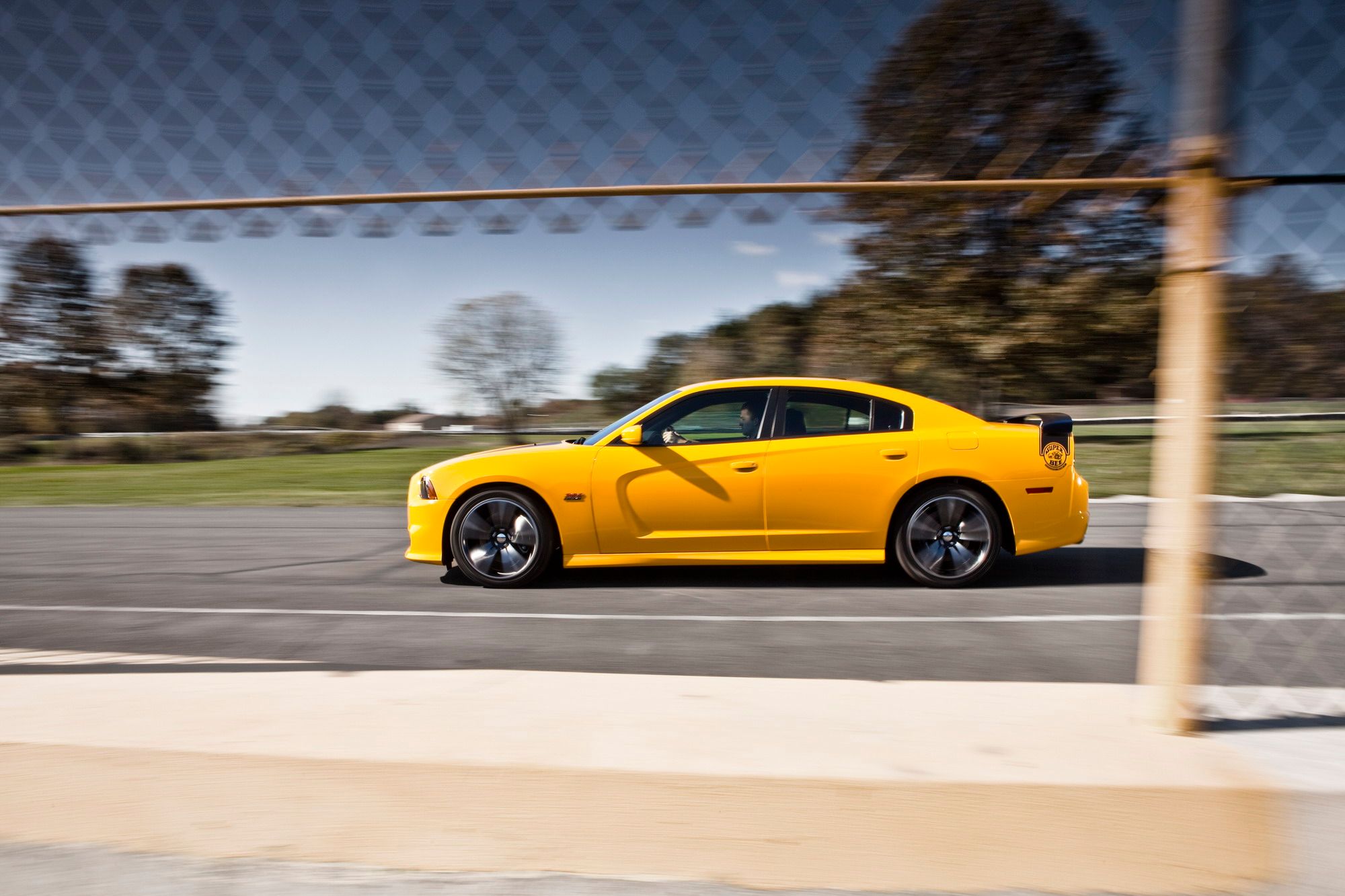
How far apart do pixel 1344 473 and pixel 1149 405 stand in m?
5.23

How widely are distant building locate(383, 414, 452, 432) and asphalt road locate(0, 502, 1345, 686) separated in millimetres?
5083

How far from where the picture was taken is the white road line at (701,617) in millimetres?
5238

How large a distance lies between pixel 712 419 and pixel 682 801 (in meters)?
4.38

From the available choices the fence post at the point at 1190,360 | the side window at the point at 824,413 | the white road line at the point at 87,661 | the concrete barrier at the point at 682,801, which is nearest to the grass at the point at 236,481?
the side window at the point at 824,413

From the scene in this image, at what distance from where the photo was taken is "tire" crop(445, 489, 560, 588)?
6.26m

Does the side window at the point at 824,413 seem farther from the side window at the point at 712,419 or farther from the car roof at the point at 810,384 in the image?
the side window at the point at 712,419

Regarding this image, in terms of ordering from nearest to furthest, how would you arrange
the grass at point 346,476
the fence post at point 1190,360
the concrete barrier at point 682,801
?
the concrete barrier at point 682,801 → the fence post at point 1190,360 → the grass at point 346,476

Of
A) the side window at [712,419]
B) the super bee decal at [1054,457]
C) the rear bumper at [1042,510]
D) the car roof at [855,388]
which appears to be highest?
the car roof at [855,388]

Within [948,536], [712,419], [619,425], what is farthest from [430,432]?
[948,536]

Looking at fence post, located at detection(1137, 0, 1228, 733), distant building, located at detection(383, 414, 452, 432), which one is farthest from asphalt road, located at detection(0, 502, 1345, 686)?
distant building, located at detection(383, 414, 452, 432)

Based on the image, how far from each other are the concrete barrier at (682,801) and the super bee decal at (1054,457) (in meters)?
3.90

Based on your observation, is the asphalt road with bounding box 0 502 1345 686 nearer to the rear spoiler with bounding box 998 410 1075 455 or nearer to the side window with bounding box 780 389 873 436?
the rear spoiler with bounding box 998 410 1075 455

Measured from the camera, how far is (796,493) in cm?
611

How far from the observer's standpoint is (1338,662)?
4.29m
